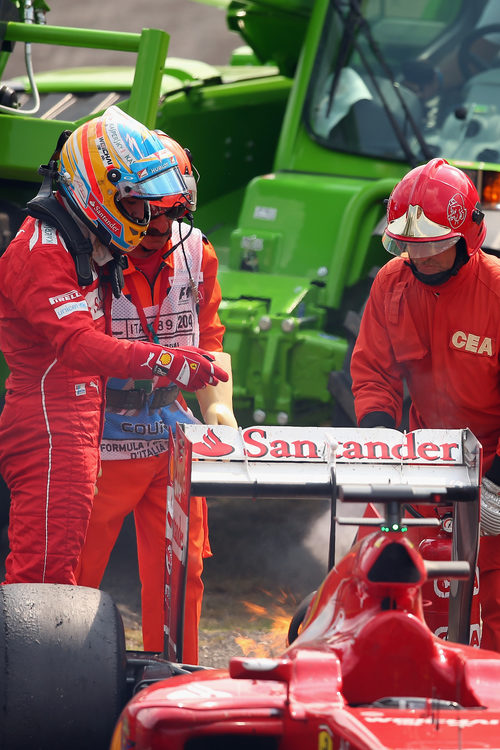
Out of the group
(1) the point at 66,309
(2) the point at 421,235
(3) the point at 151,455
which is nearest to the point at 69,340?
(1) the point at 66,309

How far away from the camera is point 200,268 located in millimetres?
4141

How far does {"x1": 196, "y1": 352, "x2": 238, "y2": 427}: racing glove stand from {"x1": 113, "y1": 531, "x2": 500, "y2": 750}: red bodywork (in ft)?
4.01

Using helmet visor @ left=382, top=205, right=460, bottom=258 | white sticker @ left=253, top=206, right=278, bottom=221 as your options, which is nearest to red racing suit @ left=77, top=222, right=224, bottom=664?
helmet visor @ left=382, top=205, right=460, bottom=258

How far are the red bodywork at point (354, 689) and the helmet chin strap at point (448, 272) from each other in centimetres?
124

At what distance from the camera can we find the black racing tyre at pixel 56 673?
3006 millimetres

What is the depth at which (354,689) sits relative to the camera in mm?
2715

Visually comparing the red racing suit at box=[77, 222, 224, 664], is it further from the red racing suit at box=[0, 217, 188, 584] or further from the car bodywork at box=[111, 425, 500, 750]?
the car bodywork at box=[111, 425, 500, 750]

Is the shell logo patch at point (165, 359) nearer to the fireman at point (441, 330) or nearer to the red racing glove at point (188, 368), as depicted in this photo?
the red racing glove at point (188, 368)

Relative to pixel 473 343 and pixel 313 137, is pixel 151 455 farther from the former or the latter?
pixel 313 137

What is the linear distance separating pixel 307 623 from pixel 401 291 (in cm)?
135

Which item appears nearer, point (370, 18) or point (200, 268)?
point (200, 268)

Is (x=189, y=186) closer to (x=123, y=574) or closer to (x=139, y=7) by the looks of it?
(x=123, y=574)

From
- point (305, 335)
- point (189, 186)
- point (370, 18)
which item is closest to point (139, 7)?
point (370, 18)

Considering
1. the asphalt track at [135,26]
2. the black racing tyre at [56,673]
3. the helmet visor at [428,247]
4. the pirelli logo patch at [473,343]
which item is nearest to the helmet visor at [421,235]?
the helmet visor at [428,247]
